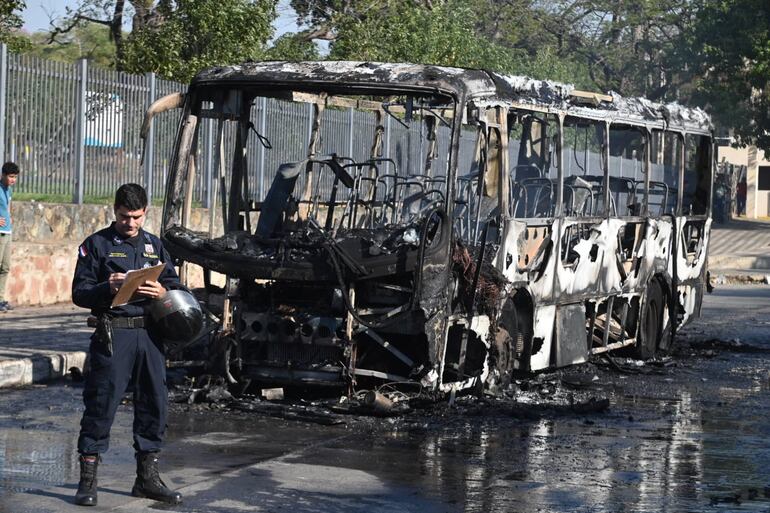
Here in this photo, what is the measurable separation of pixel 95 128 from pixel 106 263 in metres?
12.0

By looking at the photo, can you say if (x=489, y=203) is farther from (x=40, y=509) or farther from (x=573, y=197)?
(x=40, y=509)

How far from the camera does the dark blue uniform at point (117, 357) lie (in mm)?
7363

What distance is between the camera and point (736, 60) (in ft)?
144

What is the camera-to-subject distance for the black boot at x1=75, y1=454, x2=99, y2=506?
7168 mm

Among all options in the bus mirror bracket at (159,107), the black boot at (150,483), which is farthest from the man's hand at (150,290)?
the bus mirror bracket at (159,107)

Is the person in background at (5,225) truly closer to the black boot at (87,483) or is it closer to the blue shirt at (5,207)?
the blue shirt at (5,207)

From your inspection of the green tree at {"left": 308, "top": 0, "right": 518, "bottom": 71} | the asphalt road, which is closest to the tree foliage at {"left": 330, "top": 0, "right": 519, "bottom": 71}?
the green tree at {"left": 308, "top": 0, "right": 518, "bottom": 71}

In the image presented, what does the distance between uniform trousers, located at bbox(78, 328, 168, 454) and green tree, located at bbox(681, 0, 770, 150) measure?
120 feet

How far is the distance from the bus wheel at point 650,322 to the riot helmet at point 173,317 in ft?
28.5

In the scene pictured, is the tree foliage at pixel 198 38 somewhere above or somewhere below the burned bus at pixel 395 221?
above

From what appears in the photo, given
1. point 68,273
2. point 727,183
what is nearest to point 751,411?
point 68,273

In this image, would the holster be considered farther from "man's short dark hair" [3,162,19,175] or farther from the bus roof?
"man's short dark hair" [3,162,19,175]

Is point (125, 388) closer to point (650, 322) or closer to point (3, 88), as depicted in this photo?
point (650, 322)

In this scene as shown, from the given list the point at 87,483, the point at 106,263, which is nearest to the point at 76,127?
the point at 106,263
